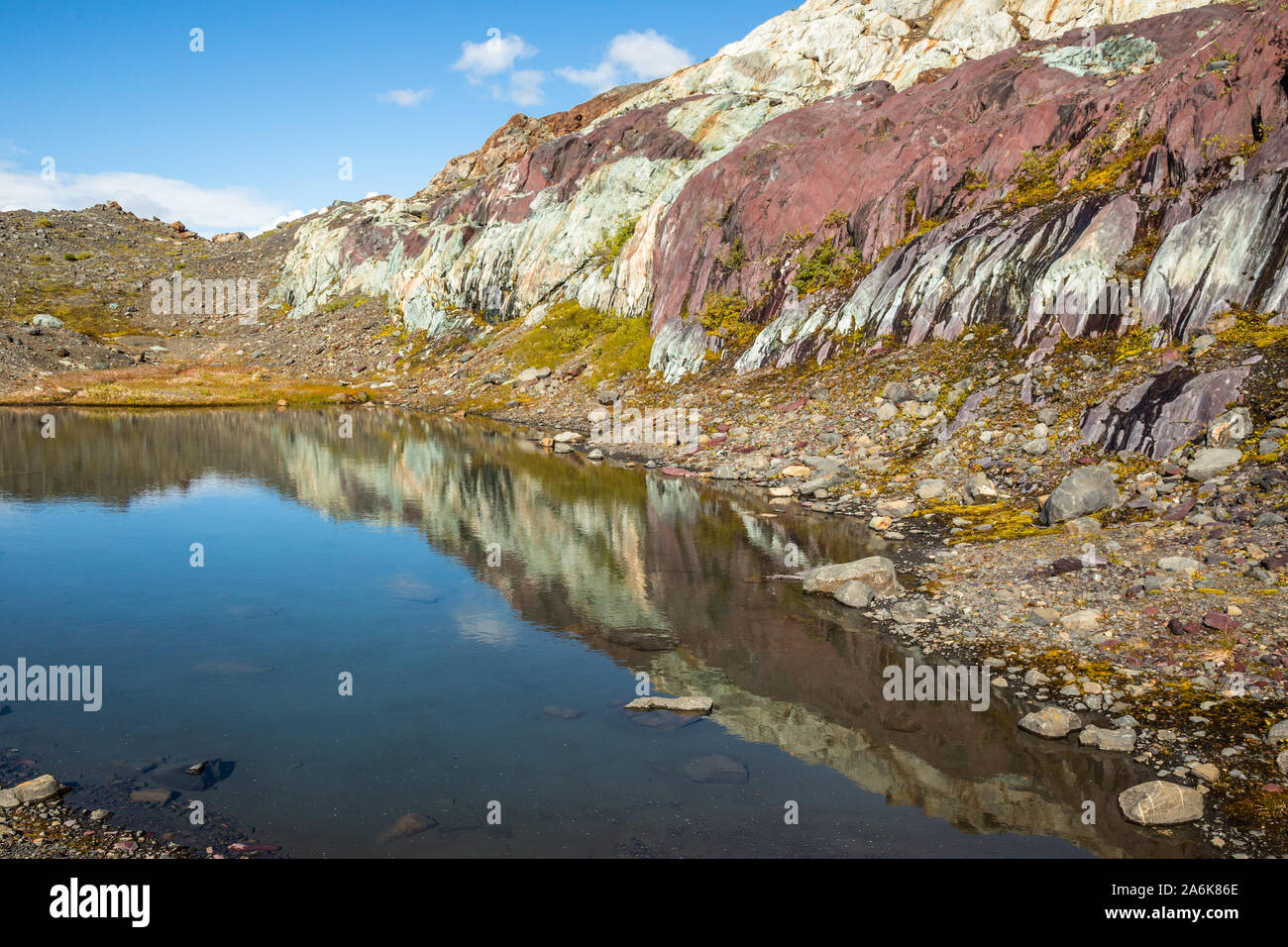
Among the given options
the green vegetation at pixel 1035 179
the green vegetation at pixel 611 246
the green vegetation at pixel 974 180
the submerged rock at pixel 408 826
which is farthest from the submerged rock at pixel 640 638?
the green vegetation at pixel 611 246

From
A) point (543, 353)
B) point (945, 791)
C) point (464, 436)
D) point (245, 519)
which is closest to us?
point (945, 791)

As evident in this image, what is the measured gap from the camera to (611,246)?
281 ft

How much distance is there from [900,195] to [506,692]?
50771 mm

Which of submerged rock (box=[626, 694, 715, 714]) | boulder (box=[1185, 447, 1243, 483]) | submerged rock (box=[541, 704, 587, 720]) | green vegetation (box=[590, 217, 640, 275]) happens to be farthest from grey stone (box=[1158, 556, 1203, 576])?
green vegetation (box=[590, 217, 640, 275])

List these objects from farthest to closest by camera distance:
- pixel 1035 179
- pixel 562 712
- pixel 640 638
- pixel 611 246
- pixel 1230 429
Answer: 1. pixel 611 246
2. pixel 1035 179
3. pixel 1230 429
4. pixel 640 638
5. pixel 562 712

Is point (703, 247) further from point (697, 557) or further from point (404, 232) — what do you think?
point (404, 232)

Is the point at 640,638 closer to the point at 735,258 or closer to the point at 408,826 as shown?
the point at 408,826

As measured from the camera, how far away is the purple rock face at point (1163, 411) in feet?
97.3

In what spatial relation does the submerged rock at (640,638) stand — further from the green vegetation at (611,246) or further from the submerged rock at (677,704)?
the green vegetation at (611,246)

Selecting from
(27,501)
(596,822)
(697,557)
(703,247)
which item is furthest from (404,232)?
(596,822)

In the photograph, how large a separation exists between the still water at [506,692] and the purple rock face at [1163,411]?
10.5 metres

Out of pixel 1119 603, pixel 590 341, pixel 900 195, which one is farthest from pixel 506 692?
pixel 590 341
